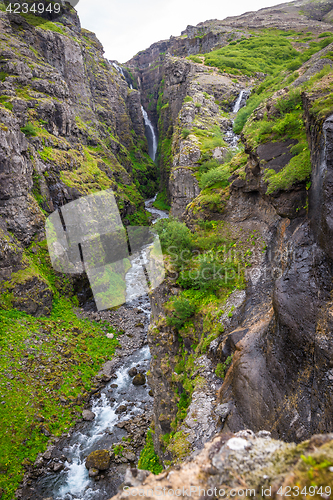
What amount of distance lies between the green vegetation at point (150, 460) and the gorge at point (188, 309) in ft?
0.46

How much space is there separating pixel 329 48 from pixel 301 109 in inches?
277

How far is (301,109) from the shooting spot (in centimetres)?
1292

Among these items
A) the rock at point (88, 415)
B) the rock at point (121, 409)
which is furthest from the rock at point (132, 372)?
the rock at point (88, 415)

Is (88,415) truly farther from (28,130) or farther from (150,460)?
(28,130)

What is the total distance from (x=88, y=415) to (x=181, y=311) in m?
15.5

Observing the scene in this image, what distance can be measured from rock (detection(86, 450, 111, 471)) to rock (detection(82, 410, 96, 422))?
3.31 metres

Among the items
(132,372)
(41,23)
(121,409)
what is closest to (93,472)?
(121,409)

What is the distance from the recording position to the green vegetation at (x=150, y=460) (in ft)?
50.1

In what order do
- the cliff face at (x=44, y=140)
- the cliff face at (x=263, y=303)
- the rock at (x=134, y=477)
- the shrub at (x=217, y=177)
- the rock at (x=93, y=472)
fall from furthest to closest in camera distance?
the cliff face at (x=44, y=140)
the shrub at (x=217, y=177)
the rock at (x=93, y=472)
the cliff face at (x=263, y=303)
the rock at (x=134, y=477)

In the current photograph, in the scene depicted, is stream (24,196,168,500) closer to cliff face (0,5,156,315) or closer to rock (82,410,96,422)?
rock (82,410,96,422)

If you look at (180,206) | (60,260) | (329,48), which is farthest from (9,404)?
(329,48)

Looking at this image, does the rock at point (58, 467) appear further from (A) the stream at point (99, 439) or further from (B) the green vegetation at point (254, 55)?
(B) the green vegetation at point (254, 55)

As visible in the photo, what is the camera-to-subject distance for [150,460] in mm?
15977

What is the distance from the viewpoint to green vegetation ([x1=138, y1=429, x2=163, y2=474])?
15.3 meters
